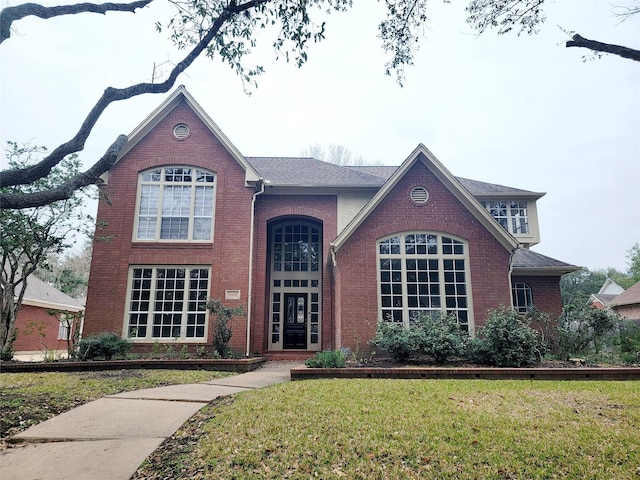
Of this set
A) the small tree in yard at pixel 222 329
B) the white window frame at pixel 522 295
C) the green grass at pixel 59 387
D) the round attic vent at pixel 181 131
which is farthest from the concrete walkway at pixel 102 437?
the white window frame at pixel 522 295

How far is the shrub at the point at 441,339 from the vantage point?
970cm

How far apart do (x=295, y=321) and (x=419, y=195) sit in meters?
7.15

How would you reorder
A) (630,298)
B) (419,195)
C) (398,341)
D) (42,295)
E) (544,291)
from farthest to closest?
(630,298) → (42,295) → (544,291) → (419,195) → (398,341)

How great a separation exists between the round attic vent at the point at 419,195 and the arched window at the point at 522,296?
5.91 m

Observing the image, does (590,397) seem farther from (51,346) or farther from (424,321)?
(51,346)

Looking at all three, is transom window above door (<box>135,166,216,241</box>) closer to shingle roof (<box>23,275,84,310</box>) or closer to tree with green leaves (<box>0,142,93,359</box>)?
tree with green leaves (<box>0,142,93,359</box>)

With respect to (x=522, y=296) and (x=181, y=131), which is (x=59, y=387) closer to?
(x=181, y=131)

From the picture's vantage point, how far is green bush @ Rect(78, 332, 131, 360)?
11.3 meters

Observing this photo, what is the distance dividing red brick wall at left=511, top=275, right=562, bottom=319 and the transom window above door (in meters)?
12.0

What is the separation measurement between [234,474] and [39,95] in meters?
9.03

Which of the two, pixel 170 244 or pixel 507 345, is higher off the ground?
pixel 170 244

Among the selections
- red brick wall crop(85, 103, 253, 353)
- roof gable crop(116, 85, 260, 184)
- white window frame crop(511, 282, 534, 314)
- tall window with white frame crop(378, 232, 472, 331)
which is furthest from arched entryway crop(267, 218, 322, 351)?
white window frame crop(511, 282, 534, 314)

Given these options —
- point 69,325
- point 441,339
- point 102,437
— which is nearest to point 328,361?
point 441,339

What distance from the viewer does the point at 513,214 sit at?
16109 millimetres
